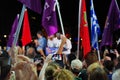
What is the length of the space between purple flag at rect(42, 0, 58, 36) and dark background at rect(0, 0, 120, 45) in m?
13.1

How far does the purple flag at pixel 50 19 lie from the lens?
9.77 metres

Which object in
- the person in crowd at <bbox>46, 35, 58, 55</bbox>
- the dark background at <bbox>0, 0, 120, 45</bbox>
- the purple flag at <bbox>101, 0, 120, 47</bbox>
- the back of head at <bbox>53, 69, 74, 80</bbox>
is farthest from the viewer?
the dark background at <bbox>0, 0, 120, 45</bbox>

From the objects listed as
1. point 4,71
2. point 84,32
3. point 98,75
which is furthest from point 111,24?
point 4,71

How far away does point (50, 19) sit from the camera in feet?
32.6

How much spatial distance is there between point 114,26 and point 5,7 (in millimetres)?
14991

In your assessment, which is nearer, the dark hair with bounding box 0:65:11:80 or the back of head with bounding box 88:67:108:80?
the dark hair with bounding box 0:65:11:80

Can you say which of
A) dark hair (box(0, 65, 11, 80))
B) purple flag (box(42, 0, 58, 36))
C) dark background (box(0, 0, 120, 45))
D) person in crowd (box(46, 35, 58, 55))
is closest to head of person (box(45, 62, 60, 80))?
dark hair (box(0, 65, 11, 80))

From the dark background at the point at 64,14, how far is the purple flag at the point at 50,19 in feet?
43.0

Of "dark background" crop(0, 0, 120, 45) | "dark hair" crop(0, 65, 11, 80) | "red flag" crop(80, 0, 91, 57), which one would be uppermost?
"dark background" crop(0, 0, 120, 45)

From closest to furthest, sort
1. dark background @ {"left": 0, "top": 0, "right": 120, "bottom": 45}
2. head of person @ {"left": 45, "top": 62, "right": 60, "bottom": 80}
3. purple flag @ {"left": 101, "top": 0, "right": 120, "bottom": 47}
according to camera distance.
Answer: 1. head of person @ {"left": 45, "top": 62, "right": 60, "bottom": 80}
2. purple flag @ {"left": 101, "top": 0, "right": 120, "bottom": 47}
3. dark background @ {"left": 0, "top": 0, "right": 120, "bottom": 45}

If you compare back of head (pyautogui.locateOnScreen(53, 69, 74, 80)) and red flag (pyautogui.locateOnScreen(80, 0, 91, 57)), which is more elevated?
red flag (pyautogui.locateOnScreen(80, 0, 91, 57))

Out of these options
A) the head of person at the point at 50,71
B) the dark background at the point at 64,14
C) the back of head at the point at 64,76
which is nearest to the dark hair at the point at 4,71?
the back of head at the point at 64,76

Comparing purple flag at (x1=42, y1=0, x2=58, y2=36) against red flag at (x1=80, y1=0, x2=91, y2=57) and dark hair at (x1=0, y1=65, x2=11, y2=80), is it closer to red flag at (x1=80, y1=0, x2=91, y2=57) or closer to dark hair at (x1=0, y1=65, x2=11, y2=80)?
red flag at (x1=80, y1=0, x2=91, y2=57)

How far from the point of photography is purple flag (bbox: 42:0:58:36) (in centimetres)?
977
